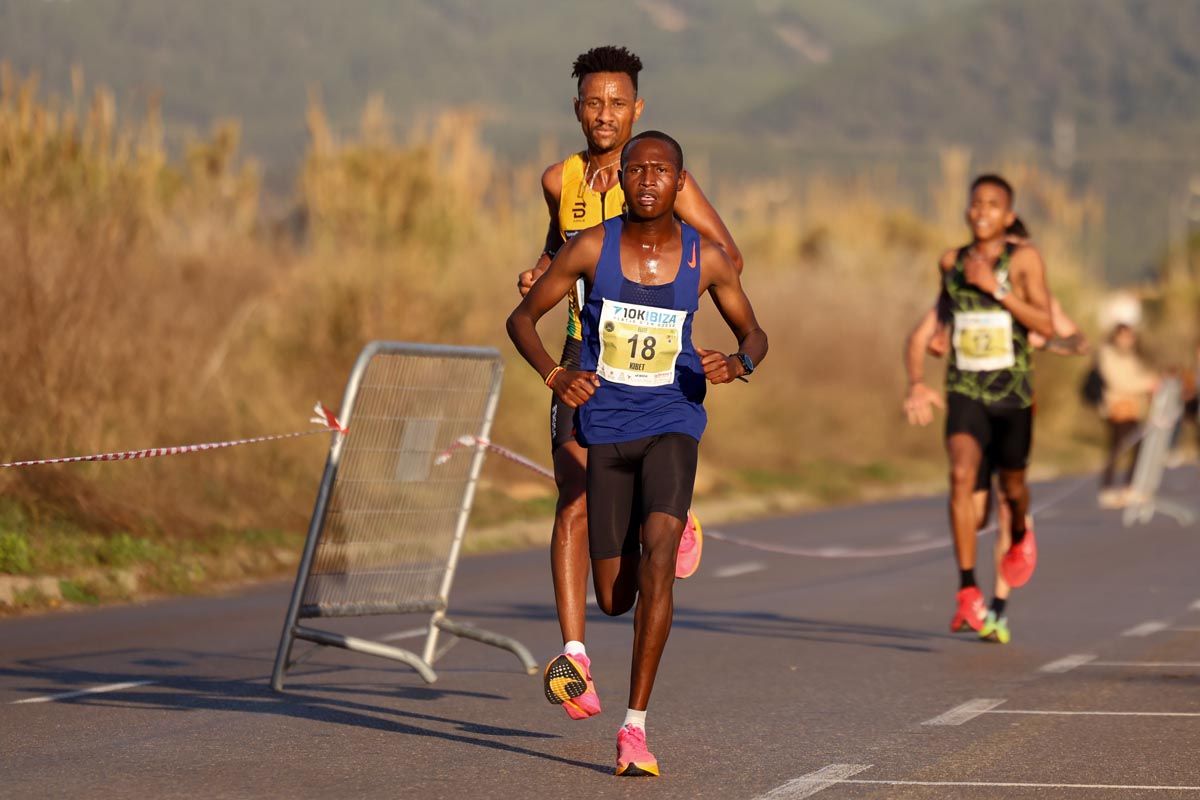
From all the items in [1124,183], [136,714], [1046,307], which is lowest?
[136,714]

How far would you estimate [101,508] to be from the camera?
→ 16078 mm

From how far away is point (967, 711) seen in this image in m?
9.58

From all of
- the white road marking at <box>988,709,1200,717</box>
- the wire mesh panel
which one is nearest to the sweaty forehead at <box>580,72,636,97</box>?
the wire mesh panel

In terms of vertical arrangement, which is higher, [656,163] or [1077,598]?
[656,163]

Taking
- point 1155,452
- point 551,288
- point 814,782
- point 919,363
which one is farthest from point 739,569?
point 814,782

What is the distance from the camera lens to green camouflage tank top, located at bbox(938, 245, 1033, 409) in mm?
12242

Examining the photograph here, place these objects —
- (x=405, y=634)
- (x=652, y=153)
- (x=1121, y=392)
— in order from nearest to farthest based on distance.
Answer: (x=652, y=153)
(x=405, y=634)
(x=1121, y=392)

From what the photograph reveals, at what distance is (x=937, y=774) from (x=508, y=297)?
17953 millimetres

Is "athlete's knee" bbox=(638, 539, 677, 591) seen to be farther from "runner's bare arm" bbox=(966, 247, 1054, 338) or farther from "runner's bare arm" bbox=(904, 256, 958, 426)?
"runner's bare arm" bbox=(966, 247, 1054, 338)

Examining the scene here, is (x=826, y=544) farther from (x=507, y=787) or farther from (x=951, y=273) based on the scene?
(x=507, y=787)

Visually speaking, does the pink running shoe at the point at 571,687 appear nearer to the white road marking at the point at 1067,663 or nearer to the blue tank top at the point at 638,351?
the blue tank top at the point at 638,351

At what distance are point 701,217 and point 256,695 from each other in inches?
119

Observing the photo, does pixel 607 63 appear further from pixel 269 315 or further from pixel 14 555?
pixel 269 315

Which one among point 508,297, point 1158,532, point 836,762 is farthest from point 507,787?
point 508,297
